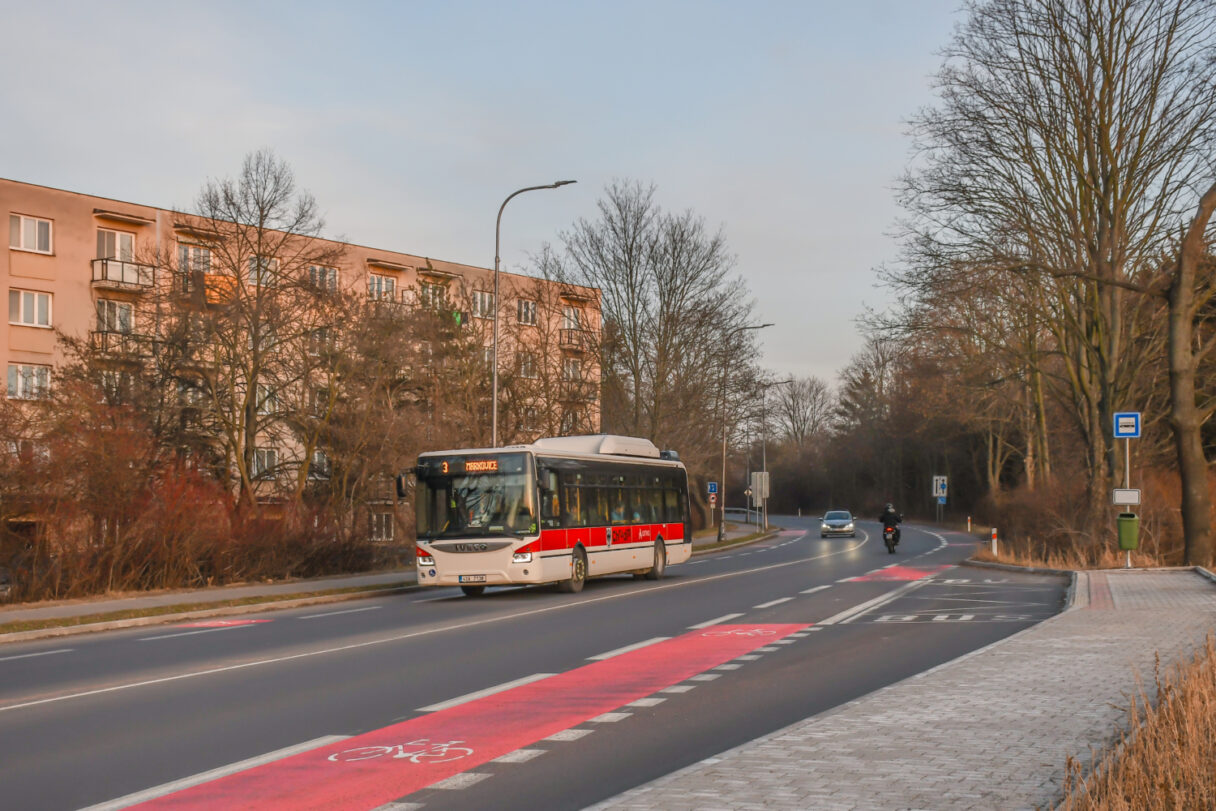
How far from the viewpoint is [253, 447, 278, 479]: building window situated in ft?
128

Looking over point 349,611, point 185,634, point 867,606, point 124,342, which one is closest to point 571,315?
point 124,342

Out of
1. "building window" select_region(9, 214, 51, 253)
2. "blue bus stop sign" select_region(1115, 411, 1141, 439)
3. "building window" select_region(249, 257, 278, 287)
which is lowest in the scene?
"blue bus stop sign" select_region(1115, 411, 1141, 439)

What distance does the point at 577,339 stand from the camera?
162 feet

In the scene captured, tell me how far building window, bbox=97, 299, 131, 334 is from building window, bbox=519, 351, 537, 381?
45.1 ft

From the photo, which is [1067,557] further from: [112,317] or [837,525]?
[837,525]

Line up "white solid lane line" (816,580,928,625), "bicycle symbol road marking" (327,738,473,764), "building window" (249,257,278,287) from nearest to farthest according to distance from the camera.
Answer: "bicycle symbol road marking" (327,738,473,764), "white solid lane line" (816,580,928,625), "building window" (249,257,278,287)

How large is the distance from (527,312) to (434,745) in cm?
3937

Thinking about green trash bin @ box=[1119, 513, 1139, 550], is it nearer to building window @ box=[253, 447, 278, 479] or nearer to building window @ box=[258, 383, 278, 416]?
building window @ box=[258, 383, 278, 416]

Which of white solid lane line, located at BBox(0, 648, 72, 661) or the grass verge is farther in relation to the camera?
the grass verge

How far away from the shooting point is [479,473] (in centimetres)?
2350

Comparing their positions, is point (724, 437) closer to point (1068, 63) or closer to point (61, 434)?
point (1068, 63)

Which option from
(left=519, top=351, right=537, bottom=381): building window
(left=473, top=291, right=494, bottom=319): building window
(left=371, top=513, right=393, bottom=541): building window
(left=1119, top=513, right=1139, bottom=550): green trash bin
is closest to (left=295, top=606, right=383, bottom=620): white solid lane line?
(left=1119, top=513, right=1139, bottom=550): green trash bin

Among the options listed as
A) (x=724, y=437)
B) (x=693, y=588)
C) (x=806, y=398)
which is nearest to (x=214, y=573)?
(x=693, y=588)

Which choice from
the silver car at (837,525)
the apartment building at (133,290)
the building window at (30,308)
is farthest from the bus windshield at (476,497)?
the silver car at (837,525)
